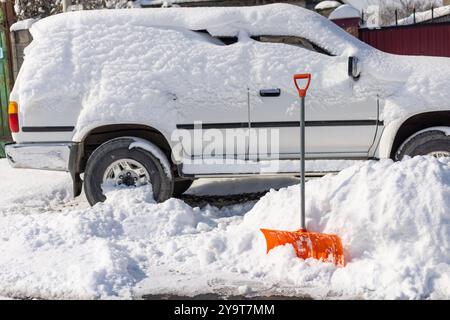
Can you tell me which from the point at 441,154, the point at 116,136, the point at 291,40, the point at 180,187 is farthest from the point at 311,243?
the point at 180,187

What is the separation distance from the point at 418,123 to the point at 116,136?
3.21m

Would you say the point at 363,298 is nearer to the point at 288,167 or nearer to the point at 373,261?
the point at 373,261

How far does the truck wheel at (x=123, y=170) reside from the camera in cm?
527

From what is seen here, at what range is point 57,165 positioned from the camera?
5273 mm

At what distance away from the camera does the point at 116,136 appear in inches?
217

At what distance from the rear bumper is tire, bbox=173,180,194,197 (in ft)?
4.89

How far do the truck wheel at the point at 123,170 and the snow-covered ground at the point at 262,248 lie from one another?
453 millimetres

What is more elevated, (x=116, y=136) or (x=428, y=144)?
(x=116, y=136)

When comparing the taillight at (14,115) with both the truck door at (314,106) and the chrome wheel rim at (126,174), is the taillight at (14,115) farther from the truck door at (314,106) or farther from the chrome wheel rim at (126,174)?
the truck door at (314,106)

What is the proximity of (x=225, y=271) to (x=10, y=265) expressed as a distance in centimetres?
169

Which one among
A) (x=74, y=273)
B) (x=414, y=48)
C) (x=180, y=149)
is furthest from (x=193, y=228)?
(x=414, y=48)

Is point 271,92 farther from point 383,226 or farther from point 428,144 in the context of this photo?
point 383,226

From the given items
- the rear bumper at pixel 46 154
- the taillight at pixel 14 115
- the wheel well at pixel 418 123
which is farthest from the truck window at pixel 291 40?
the taillight at pixel 14 115

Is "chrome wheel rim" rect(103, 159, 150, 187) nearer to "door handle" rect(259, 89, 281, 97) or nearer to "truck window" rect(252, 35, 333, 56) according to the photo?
"door handle" rect(259, 89, 281, 97)
